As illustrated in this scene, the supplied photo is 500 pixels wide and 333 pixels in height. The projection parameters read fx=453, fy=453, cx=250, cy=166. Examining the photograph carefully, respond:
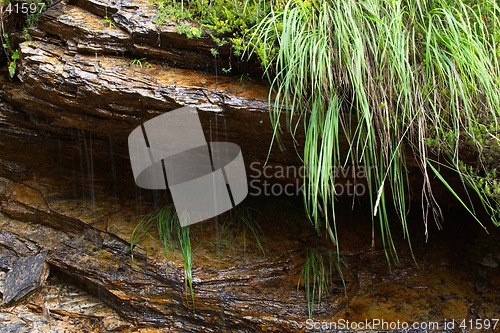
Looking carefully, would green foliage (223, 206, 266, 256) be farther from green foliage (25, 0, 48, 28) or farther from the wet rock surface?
green foliage (25, 0, 48, 28)

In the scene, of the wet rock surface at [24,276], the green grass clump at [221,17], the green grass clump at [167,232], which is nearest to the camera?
the green grass clump at [221,17]

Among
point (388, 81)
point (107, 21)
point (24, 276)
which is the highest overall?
point (107, 21)

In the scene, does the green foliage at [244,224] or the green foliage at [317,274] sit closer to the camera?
the green foliage at [317,274]

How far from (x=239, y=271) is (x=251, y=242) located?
0.82 ft

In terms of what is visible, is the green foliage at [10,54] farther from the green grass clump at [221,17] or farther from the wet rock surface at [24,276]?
the wet rock surface at [24,276]

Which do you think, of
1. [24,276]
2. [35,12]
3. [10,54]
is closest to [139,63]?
[35,12]

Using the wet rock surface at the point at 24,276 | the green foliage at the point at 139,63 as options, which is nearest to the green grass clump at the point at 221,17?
the green foliage at the point at 139,63

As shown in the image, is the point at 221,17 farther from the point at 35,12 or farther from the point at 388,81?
the point at 35,12

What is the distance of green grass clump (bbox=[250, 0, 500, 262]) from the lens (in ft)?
6.84

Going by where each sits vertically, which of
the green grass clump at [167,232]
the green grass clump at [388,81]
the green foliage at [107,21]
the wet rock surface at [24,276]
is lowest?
the wet rock surface at [24,276]

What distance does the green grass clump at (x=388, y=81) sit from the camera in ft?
6.84

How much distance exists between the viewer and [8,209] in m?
3.18

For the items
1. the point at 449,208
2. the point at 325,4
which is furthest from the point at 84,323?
the point at 449,208

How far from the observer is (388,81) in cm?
212
